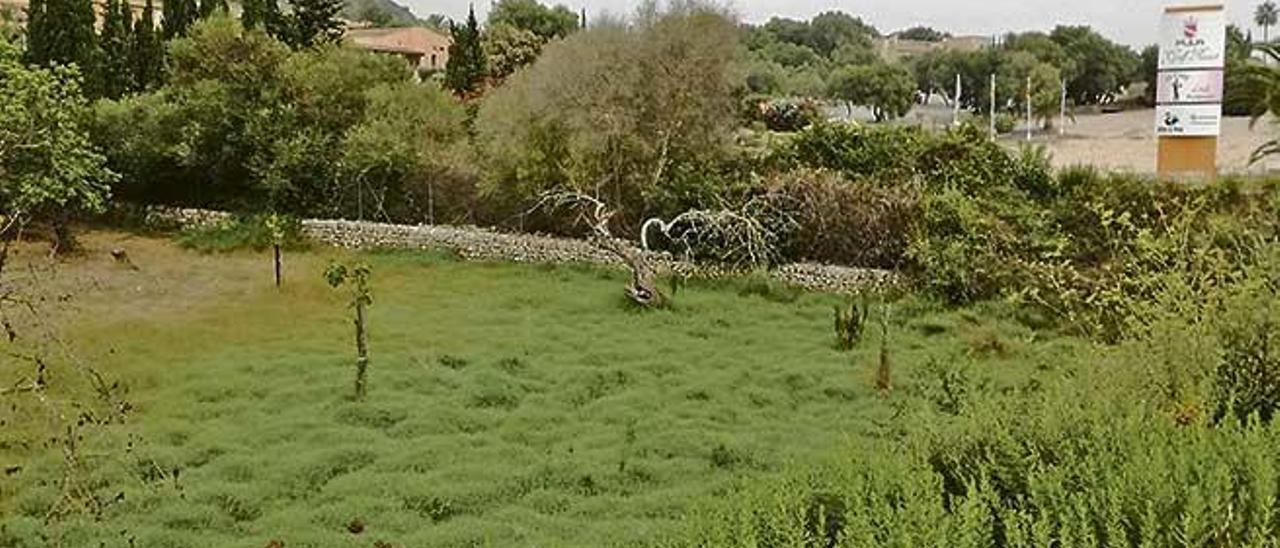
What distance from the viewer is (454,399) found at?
35.7ft

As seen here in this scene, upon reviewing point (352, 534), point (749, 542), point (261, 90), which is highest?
point (261, 90)

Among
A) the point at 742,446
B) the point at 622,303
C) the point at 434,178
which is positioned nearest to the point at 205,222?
the point at 434,178

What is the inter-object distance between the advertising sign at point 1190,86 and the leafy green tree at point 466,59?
15.6 meters

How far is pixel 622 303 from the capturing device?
14.8 m

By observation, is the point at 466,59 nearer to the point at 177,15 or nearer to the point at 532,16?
the point at 177,15

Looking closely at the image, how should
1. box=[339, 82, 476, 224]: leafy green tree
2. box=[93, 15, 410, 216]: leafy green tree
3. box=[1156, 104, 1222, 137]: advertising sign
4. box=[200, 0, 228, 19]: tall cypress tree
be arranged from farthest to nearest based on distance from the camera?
box=[200, 0, 228, 19]: tall cypress tree
box=[93, 15, 410, 216]: leafy green tree
box=[339, 82, 476, 224]: leafy green tree
box=[1156, 104, 1222, 137]: advertising sign

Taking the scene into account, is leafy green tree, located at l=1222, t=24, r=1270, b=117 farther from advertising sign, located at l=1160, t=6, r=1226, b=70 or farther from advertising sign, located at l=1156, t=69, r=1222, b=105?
advertising sign, located at l=1160, t=6, r=1226, b=70

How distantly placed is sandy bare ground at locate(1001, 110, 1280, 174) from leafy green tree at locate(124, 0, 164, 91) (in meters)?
18.2

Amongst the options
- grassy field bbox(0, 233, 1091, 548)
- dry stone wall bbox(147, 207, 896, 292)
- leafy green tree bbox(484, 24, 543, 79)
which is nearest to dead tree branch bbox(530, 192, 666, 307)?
grassy field bbox(0, 233, 1091, 548)

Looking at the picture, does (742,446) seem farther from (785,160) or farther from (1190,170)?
(1190,170)

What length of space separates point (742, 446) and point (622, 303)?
18.4 ft

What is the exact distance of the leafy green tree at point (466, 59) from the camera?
92.0ft

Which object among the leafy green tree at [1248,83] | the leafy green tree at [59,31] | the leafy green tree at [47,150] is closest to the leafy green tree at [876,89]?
the leafy green tree at [1248,83]

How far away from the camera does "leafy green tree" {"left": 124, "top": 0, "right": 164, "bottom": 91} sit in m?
25.2
